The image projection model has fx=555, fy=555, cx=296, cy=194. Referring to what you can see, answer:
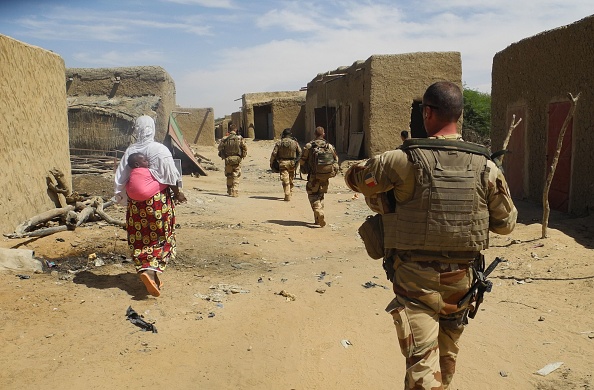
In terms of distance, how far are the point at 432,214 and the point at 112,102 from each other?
41.1 ft

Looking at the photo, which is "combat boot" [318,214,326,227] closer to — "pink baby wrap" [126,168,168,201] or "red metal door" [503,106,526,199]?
"red metal door" [503,106,526,199]

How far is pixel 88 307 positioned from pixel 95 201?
9.41ft

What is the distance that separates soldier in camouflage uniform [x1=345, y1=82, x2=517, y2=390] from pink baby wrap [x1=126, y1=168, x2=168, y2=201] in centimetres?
242

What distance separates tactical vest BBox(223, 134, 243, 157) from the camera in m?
11.4

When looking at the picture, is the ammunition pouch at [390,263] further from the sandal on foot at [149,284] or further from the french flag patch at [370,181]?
the sandal on foot at [149,284]

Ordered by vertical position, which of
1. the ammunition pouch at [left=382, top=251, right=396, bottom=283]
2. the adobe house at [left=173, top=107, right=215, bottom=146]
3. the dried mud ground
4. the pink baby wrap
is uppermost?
the adobe house at [left=173, top=107, right=215, bottom=146]

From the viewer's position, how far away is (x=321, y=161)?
320 inches

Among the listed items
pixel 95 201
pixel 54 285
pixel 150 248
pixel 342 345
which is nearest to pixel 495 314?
pixel 342 345

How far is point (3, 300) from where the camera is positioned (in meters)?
4.29

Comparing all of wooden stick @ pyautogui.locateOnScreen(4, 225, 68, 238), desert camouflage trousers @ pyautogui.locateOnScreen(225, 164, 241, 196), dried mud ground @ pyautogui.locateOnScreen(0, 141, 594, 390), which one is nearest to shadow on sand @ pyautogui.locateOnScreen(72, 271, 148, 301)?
dried mud ground @ pyautogui.locateOnScreen(0, 141, 594, 390)

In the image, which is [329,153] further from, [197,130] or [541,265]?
[197,130]

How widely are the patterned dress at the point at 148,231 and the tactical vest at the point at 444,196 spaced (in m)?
2.64

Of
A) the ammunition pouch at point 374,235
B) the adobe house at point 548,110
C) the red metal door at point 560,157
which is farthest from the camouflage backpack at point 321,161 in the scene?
the ammunition pouch at point 374,235

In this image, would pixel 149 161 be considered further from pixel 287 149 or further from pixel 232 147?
pixel 232 147
